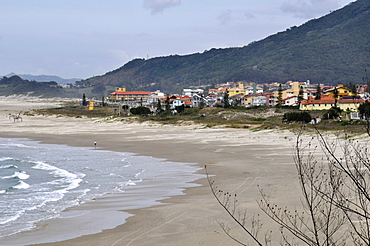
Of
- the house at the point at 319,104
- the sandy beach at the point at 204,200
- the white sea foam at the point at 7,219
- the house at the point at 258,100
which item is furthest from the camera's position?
the house at the point at 258,100

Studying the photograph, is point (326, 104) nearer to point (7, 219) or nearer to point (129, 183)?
point (129, 183)

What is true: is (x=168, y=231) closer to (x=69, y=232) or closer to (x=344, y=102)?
(x=69, y=232)

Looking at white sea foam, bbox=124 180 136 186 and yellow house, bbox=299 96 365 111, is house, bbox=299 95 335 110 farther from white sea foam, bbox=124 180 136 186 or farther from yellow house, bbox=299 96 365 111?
white sea foam, bbox=124 180 136 186

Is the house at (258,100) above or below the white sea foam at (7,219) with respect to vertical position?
above

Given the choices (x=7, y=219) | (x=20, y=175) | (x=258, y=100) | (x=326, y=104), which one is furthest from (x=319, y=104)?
(x=7, y=219)

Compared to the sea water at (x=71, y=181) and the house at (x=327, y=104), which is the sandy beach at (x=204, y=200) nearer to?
the sea water at (x=71, y=181)

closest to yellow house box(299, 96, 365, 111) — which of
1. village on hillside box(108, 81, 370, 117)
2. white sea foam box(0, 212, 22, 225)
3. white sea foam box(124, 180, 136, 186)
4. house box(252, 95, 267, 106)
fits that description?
village on hillside box(108, 81, 370, 117)

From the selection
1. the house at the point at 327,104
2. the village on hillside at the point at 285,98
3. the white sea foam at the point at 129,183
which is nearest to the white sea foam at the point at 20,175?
the white sea foam at the point at 129,183

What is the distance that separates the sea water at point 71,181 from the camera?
15.7 meters

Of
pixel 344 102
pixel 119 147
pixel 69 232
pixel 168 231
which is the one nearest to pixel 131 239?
pixel 168 231

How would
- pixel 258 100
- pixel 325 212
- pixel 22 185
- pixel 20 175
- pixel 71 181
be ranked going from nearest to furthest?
pixel 325 212 < pixel 22 185 < pixel 71 181 < pixel 20 175 < pixel 258 100

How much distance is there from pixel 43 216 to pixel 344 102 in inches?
2675

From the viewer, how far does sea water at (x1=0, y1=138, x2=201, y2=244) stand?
1567cm

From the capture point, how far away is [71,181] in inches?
858
